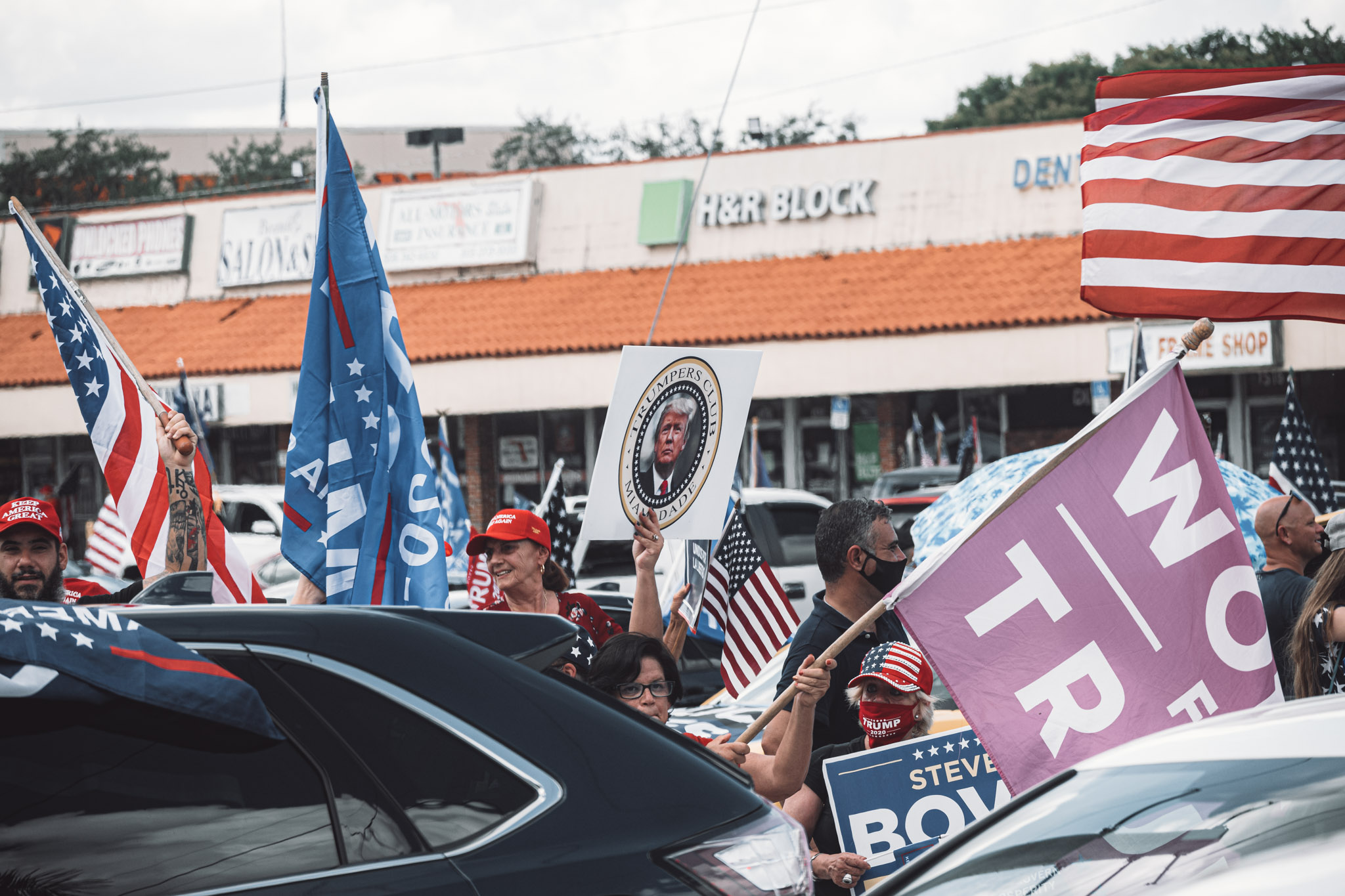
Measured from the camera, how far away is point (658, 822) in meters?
2.58

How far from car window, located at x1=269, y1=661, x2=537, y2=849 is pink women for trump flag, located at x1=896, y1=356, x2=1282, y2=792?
156 cm

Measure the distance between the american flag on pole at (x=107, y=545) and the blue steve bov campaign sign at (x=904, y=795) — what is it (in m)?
9.83

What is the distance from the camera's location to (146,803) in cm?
235

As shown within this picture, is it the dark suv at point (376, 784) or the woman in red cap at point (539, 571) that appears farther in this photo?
the woman in red cap at point (539, 571)

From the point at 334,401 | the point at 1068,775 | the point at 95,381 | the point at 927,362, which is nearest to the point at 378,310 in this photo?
the point at 334,401

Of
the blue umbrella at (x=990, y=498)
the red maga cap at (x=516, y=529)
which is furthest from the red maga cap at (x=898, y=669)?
the blue umbrella at (x=990, y=498)

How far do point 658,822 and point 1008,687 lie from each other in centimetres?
146

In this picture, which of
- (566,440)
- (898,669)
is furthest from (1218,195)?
(566,440)

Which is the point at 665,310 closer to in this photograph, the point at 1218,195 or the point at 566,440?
the point at 566,440

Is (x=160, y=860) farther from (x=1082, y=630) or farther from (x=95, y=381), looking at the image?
(x=95, y=381)

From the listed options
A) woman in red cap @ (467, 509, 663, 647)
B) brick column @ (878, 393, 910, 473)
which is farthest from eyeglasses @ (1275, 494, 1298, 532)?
brick column @ (878, 393, 910, 473)

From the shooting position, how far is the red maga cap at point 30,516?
16.4 feet

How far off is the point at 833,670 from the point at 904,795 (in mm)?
489

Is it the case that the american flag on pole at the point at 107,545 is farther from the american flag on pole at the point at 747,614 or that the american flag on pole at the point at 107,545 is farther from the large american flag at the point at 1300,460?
the large american flag at the point at 1300,460
